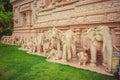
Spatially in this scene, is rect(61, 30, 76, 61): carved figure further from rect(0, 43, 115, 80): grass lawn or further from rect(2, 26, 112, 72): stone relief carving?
rect(0, 43, 115, 80): grass lawn

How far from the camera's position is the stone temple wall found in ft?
21.0

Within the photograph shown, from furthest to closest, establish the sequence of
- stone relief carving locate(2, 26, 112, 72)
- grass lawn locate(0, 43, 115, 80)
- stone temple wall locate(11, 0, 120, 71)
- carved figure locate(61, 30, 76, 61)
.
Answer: carved figure locate(61, 30, 76, 61)
stone temple wall locate(11, 0, 120, 71)
stone relief carving locate(2, 26, 112, 72)
grass lawn locate(0, 43, 115, 80)

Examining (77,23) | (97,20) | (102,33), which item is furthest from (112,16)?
(77,23)

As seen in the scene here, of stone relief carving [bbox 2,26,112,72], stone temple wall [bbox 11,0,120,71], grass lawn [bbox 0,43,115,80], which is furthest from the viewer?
stone temple wall [bbox 11,0,120,71]

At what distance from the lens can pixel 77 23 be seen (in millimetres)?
7969

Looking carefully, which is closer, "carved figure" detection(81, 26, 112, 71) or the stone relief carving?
"carved figure" detection(81, 26, 112, 71)

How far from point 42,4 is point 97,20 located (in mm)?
6613

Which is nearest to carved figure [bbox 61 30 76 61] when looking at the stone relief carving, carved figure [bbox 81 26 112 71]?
the stone relief carving

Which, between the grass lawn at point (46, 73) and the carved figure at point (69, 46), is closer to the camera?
the grass lawn at point (46, 73)

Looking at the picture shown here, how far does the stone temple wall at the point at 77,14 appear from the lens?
Answer: 6.39 metres

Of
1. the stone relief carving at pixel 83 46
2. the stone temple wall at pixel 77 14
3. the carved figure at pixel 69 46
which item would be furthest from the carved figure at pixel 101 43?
the stone temple wall at pixel 77 14

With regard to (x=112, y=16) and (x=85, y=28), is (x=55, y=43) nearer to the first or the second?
(x=85, y=28)

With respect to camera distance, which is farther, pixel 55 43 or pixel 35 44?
pixel 35 44

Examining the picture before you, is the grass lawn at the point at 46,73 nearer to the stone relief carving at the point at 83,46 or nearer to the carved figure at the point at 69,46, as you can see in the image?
the stone relief carving at the point at 83,46
